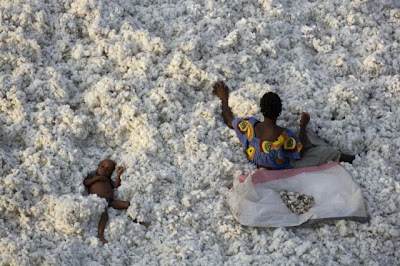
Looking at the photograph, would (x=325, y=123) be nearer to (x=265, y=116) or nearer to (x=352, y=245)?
(x=265, y=116)

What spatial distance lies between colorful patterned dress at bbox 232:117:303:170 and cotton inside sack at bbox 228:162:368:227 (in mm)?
61

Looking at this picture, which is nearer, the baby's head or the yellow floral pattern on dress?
the baby's head

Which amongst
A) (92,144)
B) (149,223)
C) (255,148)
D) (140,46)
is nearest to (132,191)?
(149,223)

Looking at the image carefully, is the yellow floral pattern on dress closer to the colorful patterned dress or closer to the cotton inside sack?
the colorful patterned dress

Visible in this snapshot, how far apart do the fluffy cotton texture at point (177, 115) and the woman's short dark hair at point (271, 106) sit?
0.74 feet

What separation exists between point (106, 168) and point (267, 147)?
2.61 feet

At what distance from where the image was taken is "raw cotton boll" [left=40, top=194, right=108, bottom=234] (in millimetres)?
2754

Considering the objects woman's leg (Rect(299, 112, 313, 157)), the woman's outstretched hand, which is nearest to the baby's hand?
the woman's outstretched hand

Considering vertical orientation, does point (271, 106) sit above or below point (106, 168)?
above

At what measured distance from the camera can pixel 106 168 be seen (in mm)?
3006

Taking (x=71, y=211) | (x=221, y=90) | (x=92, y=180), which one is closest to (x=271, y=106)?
(x=221, y=90)

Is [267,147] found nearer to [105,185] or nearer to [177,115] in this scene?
[177,115]

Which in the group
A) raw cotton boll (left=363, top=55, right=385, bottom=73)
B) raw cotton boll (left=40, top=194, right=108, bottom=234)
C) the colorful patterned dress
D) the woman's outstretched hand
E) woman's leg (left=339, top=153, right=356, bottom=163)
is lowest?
raw cotton boll (left=40, top=194, right=108, bottom=234)

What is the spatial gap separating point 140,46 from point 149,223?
1.08 meters
